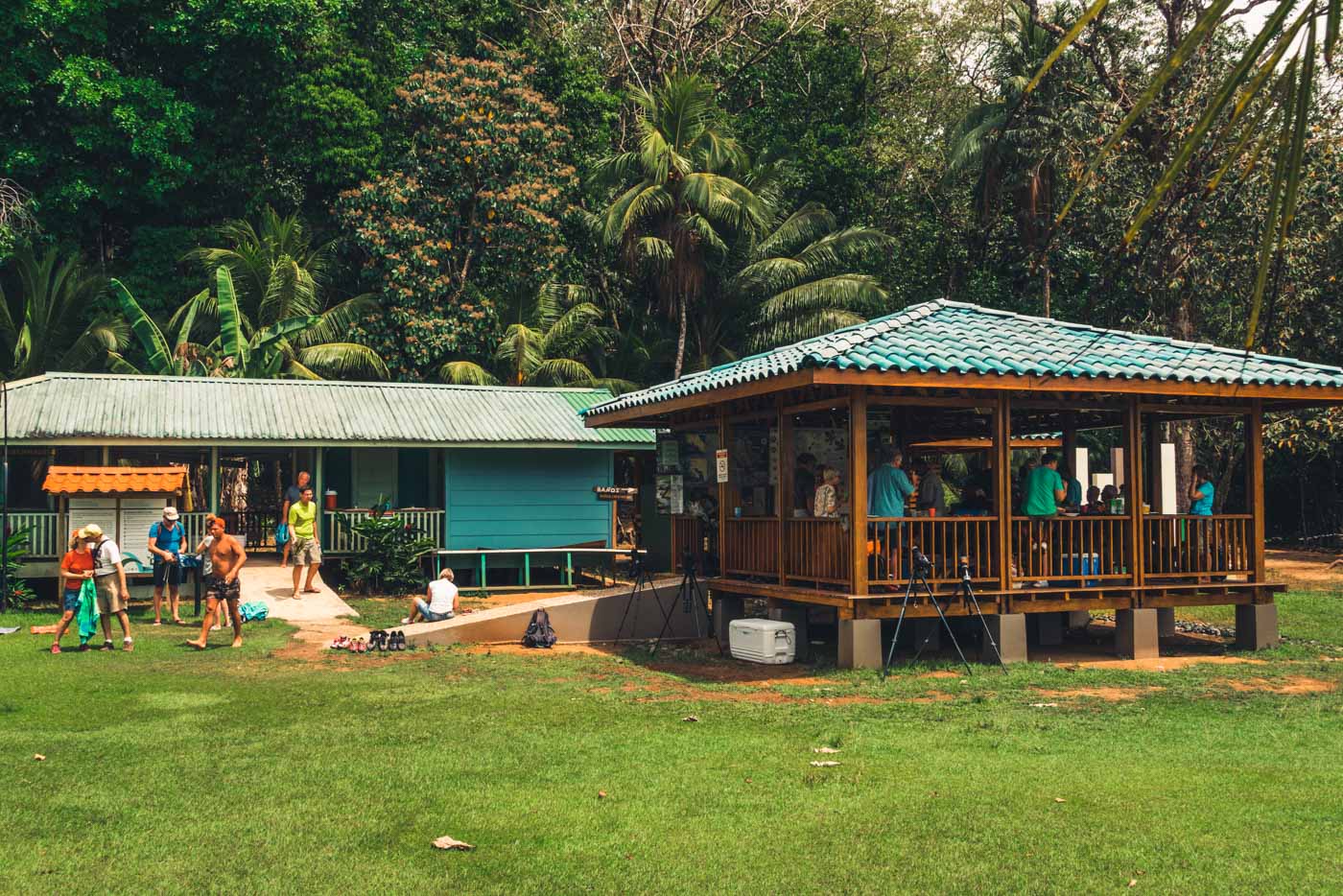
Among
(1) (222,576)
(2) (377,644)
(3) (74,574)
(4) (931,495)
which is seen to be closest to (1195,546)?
(4) (931,495)

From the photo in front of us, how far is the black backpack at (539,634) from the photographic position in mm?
15172

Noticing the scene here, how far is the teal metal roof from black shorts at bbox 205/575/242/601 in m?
5.83

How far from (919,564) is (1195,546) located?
4204mm

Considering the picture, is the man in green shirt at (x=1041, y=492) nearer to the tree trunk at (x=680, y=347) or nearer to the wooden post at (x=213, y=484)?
the wooden post at (x=213, y=484)

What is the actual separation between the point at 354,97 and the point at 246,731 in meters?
25.5

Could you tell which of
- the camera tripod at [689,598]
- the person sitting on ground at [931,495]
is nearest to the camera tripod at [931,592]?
the person sitting on ground at [931,495]

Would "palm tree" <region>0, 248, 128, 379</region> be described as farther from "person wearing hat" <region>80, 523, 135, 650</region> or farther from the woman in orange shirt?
the woman in orange shirt

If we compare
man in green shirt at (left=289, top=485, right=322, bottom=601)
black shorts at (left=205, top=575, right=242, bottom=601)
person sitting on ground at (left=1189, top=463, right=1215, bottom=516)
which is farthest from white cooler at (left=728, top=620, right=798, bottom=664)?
man in green shirt at (left=289, top=485, right=322, bottom=601)

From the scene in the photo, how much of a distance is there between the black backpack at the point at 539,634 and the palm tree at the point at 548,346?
45.1ft

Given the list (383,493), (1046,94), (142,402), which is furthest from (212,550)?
(1046,94)

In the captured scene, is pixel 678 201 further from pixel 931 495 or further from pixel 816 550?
pixel 816 550

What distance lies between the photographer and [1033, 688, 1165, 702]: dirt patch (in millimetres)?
11078

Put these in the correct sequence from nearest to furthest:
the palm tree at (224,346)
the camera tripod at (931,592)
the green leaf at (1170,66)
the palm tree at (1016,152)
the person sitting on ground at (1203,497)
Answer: the green leaf at (1170,66) < the camera tripod at (931,592) < the person sitting on ground at (1203,497) < the palm tree at (224,346) < the palm tree at (1016,152)

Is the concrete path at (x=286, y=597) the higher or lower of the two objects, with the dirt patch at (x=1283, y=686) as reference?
higher
